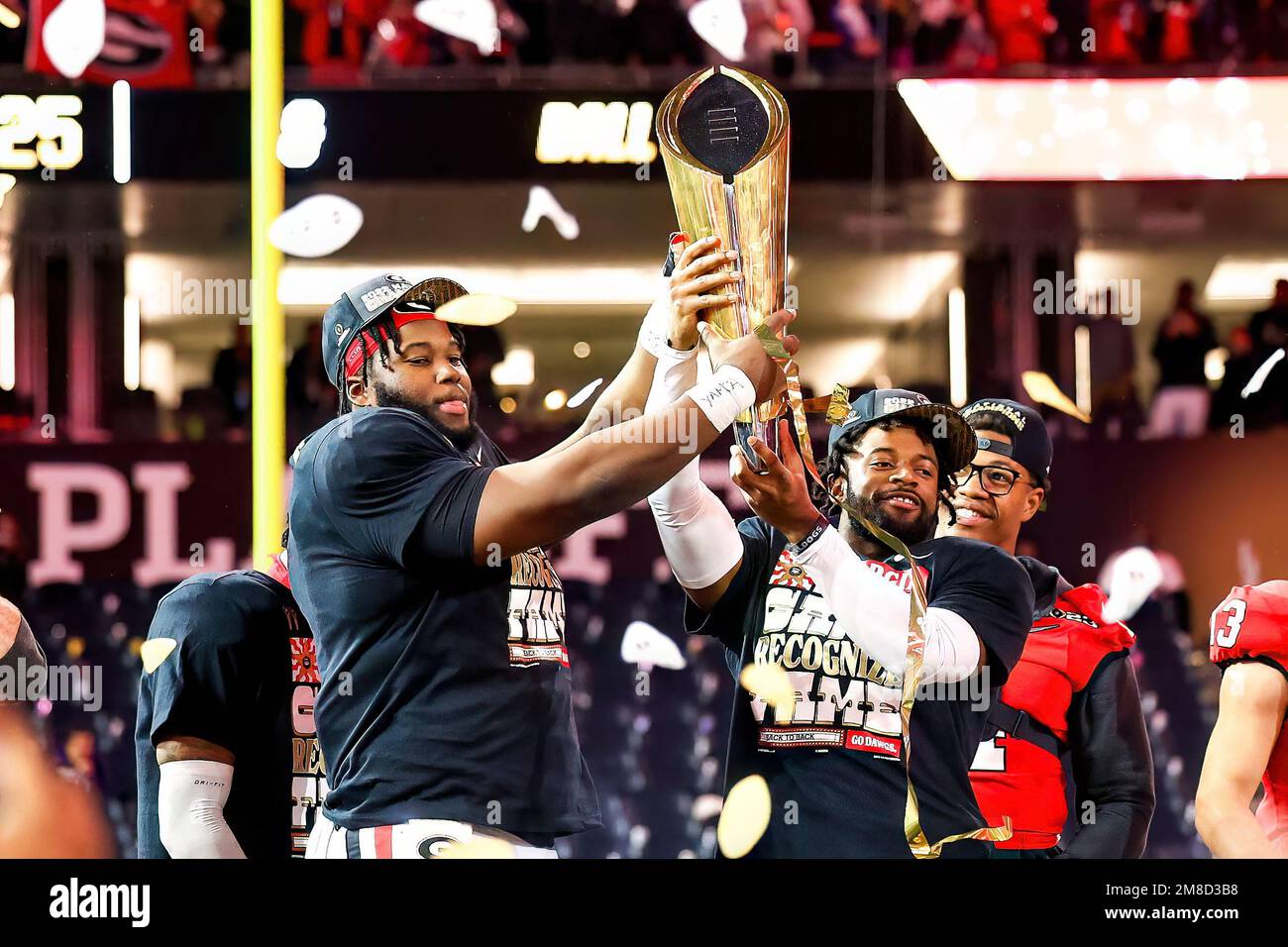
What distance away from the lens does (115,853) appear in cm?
346

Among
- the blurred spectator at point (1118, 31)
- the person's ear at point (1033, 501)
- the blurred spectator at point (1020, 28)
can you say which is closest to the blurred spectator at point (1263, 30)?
the blurred spectator at point (1118, 31)

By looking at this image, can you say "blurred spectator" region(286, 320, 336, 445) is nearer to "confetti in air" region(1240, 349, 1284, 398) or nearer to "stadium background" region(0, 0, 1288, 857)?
"stadium background" region(0, 0, 1288, 857)

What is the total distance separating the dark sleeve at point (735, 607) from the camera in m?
2.73

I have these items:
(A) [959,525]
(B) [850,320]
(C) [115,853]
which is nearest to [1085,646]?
(A) [959,525]

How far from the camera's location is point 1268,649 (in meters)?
2.97

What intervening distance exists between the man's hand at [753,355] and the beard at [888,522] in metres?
0.51

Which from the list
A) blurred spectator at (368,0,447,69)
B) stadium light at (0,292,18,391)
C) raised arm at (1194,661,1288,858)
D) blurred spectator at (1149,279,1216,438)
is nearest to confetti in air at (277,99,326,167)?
blurred spectator at (368,0,447,69)

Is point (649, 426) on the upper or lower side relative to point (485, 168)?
lower

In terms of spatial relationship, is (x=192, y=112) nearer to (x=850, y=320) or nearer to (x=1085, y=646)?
(x=850, y=320)

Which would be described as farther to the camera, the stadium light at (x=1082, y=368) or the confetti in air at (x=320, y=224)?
A: the stadium light at (x=1082, y=368)

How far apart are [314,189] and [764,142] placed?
76.0 inches

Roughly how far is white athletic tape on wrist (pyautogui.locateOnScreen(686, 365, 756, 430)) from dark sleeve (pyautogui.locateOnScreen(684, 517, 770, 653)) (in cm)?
47

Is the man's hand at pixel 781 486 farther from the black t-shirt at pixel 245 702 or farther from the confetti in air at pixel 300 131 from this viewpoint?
the confetti in air at pixel 300 131

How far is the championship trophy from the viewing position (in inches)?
93.1
